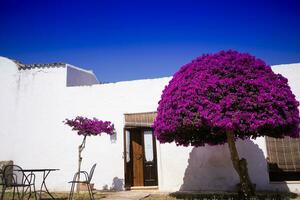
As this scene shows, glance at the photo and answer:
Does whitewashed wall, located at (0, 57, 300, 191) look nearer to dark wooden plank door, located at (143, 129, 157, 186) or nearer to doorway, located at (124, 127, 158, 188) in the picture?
doorway, located at (124, 127, 158, 188)

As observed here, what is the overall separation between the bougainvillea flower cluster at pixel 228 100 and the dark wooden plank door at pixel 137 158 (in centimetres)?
341

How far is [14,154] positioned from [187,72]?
765 centimetres

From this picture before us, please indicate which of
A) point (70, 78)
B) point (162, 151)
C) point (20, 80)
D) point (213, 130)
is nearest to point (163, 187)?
point (162, 151)

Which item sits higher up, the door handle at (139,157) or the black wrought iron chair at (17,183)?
the door handle at (139,157)

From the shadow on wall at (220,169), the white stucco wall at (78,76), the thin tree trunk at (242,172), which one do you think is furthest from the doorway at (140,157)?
the thin tree trunk at (242,172)

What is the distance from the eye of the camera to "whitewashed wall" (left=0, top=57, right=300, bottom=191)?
9.30 m

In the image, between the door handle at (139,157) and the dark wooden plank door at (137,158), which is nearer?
the dark wooden plank door at (137,158)

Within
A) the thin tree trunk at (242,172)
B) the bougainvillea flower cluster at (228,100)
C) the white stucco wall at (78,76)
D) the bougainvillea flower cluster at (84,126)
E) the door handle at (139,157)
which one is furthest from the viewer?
the white stucco wall at (78,76)

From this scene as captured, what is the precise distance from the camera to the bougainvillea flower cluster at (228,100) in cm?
609

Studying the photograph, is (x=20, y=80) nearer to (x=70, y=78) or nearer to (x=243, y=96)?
(x=70, y=78)

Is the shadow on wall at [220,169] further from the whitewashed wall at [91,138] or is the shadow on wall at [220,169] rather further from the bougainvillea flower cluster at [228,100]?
the bougainvillea flower cluster at [228,100]

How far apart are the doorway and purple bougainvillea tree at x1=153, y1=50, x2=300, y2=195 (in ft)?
10.7

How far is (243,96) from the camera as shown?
6.24 m

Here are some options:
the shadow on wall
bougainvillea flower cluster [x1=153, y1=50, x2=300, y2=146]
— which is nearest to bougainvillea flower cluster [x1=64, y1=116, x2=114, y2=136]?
bougainvillea flower cluster [x1=153, y1=50, x2=300, y2=146]
